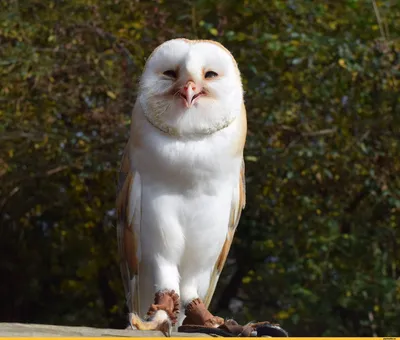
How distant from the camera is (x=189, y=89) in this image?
2027mm

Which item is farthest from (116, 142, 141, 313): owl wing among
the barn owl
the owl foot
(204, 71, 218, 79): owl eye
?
(204, 71, 218, 79): owl eye

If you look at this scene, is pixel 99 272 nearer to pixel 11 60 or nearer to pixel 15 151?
pixel 15 151

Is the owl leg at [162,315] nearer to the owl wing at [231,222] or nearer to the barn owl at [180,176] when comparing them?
the barn owl at [180,176]

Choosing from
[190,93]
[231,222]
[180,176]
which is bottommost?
[231,222]

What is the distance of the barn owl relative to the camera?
2.06m

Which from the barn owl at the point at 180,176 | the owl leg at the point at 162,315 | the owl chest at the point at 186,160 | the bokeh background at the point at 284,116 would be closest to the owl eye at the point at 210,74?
the barn owl at the point at 180,176

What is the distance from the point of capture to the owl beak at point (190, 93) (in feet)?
6.63

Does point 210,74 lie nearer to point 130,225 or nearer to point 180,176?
point 180,176

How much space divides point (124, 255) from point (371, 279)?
204 cm

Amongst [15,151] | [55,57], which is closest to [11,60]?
[55,57]

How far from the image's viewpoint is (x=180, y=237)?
7.12 ft

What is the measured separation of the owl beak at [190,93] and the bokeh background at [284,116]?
175 centimetres

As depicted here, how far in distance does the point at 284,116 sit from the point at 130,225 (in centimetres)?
194

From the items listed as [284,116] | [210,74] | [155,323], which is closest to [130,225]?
[155,323]
